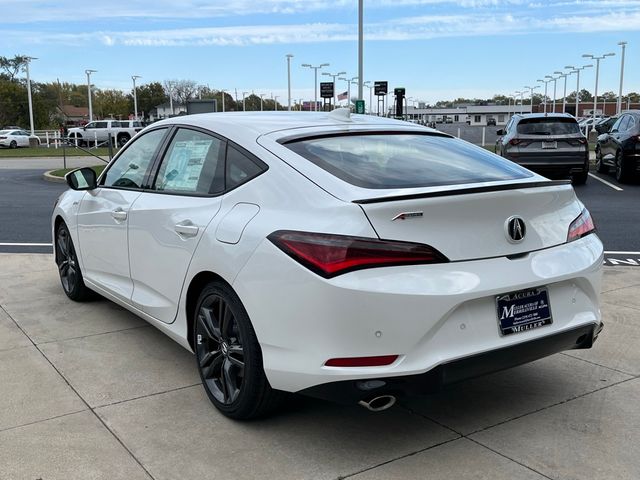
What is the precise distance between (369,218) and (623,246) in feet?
21.6

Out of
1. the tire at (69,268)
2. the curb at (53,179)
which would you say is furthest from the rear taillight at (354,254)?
the curb at (53,179)

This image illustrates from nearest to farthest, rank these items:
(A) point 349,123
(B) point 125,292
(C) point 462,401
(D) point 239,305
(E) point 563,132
A: (D) point 239,305 → (C) point 462,401 → (A) point 349,123 → (B) point 125,292 → (E) point 563,132

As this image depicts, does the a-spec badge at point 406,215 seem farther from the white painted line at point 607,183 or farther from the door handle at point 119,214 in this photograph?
the white painted line at point 607,183

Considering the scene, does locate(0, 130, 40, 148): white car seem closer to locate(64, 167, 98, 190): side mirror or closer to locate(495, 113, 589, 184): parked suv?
locate(495, 113, 589, 184): parked suv

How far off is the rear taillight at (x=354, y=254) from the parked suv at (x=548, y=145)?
39.4 ft

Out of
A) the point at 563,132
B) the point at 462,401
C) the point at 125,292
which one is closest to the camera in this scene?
the point at 462,401

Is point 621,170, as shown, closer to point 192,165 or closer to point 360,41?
point 192,165

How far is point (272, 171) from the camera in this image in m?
3.37

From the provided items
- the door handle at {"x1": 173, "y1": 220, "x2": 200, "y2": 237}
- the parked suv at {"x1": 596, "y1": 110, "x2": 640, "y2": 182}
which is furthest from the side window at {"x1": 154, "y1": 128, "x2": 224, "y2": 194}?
the parked suv at {"x1": 596, "y1": 110, "x2": 640, "y2": 182}

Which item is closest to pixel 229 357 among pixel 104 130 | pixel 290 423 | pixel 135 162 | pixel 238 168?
pixel 290 423

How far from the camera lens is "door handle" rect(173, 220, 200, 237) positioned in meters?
3.62

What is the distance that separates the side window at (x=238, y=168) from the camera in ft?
11.5

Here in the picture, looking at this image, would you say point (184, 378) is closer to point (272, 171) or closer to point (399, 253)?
point (272, 171)

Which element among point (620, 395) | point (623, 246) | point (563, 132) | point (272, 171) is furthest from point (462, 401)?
point (563, 132)
